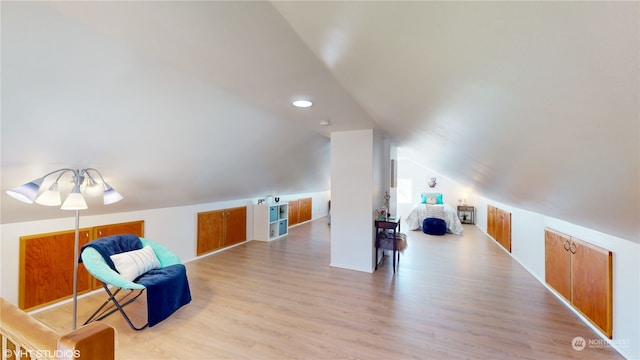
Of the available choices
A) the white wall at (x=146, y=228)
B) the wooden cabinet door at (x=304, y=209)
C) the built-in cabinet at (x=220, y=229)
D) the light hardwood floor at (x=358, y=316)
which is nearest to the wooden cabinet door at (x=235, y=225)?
the built-in cabinet at (x=220, y=229)

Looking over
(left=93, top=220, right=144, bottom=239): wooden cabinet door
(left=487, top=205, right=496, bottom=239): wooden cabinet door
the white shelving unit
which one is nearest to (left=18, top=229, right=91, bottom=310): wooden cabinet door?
(left=93, top=220, right=144, bottom=239): wooden cabinet door

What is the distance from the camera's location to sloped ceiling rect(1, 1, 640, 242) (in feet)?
1.96

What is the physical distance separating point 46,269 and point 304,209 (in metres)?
5.52

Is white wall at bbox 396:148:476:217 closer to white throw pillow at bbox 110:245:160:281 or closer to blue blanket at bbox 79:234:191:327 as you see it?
blue blanket at bbox 79:234:191:327

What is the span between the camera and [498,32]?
24.2 inches

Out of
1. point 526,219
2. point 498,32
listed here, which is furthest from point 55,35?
point 526,219

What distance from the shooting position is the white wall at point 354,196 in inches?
139

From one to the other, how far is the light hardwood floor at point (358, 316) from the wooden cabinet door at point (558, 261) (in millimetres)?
167

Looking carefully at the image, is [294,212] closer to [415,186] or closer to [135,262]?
[415,186]

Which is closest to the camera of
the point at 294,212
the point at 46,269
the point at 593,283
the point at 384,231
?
the point at 593,283

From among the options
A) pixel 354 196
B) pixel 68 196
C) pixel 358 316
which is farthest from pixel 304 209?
pixel 68 196

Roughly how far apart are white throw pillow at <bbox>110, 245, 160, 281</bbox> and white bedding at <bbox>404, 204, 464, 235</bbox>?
5636 mm

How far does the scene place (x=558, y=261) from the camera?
108 inches

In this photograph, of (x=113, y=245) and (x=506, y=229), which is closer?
(x=113, y=245)
